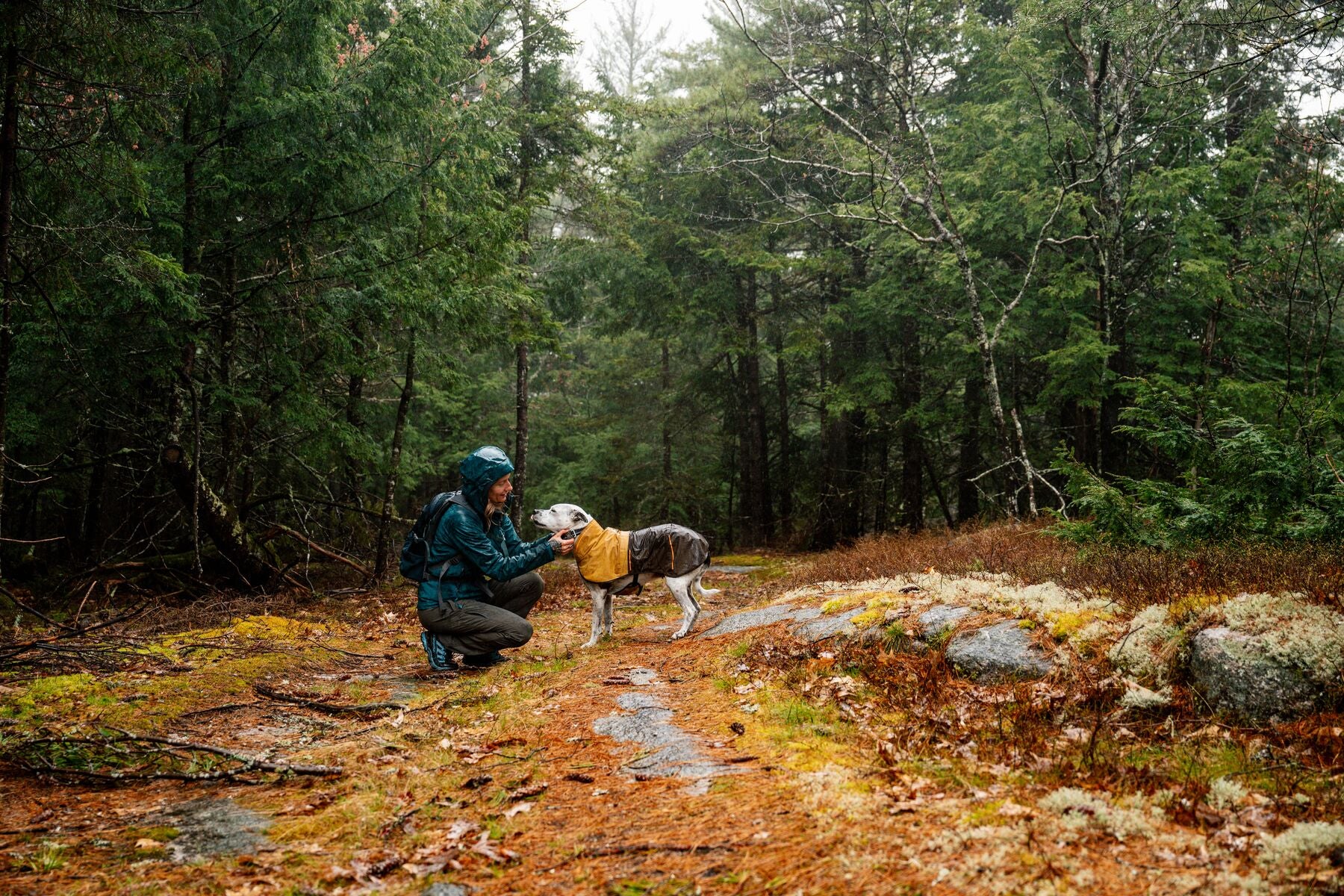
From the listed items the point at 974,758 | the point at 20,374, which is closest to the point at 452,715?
the point at 974,758

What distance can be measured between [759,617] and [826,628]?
4.74 ft

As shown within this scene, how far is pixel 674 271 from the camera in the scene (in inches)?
830

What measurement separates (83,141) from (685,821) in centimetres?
708

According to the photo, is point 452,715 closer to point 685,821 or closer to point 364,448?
point 685,821

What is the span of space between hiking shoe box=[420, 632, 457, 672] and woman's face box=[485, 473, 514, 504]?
4.51 ft

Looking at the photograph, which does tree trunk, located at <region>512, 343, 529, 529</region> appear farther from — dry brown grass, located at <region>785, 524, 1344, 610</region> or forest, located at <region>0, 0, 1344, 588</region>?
dry brown grass, located at <region>785, 524, 1344, 610</region>

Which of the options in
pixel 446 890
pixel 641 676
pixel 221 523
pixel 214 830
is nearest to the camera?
pixel 446 890

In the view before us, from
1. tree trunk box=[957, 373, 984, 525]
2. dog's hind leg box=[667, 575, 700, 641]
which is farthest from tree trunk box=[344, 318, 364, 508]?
tree trunk box=[957, 373, 984, 525]

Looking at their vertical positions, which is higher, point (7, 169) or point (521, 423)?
point (7, 169)

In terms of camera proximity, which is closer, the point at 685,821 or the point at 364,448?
the point at 685,821

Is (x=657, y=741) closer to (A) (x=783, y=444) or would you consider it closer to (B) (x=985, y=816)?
(B) (x=985, y=816)

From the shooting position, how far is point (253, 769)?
3.92 metres

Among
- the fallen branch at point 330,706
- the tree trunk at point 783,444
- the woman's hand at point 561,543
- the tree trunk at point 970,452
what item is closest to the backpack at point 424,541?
the woman's hand at point 561,543

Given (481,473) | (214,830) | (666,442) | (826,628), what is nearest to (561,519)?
(481,473)
